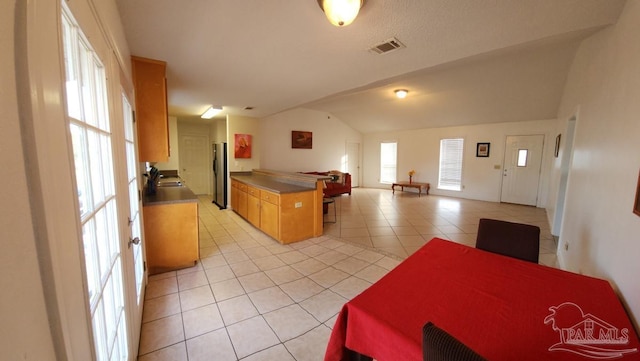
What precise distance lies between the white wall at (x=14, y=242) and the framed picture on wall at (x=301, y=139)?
23.7ft

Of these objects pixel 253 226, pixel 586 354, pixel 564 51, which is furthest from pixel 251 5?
pixel 564 51

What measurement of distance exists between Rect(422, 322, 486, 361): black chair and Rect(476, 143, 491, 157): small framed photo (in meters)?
7.65

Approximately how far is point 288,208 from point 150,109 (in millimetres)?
2074

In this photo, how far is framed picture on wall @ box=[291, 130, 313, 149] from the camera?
761cm

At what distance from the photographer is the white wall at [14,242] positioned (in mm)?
392

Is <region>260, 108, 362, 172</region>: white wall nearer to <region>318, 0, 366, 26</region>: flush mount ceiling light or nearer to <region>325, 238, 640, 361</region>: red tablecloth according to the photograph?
<region>318, 0, 366, 26</region>: flush mount ceiling light

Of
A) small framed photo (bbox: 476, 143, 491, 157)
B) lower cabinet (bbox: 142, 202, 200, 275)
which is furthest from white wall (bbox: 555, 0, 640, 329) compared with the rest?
small framed photo (bbox: 476, 143, 491, 157)

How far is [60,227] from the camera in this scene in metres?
0.59

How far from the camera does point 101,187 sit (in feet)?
3.73

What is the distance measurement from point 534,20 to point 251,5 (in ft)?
6.60

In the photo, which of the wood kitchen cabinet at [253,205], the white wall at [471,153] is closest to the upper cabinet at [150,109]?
the wood kitchen cabinet at [253,205]

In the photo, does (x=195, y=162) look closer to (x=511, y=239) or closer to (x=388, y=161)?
(x=388, y=161)

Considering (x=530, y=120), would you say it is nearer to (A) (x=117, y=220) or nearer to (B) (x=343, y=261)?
(B) (x=343, y=261)

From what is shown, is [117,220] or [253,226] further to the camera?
[253,226]
